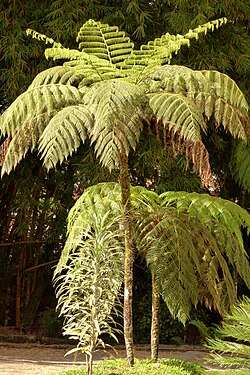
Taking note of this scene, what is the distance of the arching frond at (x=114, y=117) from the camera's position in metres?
3.63

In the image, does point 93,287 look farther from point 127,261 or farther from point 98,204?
point 98,204

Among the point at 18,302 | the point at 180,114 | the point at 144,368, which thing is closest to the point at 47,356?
the point at 18,302

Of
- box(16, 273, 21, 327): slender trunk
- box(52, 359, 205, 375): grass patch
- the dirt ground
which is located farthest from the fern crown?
box(16, 273, 21, 327): slender trunk

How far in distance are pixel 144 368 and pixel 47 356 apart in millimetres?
2355

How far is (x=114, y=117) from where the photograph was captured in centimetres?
365

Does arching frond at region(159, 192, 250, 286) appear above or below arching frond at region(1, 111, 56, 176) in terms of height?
below

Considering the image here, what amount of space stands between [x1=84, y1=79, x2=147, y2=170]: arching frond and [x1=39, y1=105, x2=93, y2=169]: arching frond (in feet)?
0.21

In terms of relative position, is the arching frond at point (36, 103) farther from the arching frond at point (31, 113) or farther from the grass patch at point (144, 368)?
the grass patch at point (144, 368)

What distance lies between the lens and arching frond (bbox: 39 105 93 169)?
12.1 feet

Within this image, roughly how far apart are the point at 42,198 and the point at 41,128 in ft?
13.0

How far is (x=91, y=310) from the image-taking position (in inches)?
147

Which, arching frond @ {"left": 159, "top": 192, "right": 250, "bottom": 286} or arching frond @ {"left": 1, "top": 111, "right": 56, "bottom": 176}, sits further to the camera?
arching frond @ {"left": 159, "top": 192, "right": 250, "bottom": 286}

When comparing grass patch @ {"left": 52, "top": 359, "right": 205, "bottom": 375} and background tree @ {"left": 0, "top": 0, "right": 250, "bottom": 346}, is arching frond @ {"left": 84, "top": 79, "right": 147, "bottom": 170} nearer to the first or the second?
grass patch @ {"left": 52, "top": 359, "right": 205, "bottom": 375}

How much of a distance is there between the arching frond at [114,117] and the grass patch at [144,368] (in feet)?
4.04
